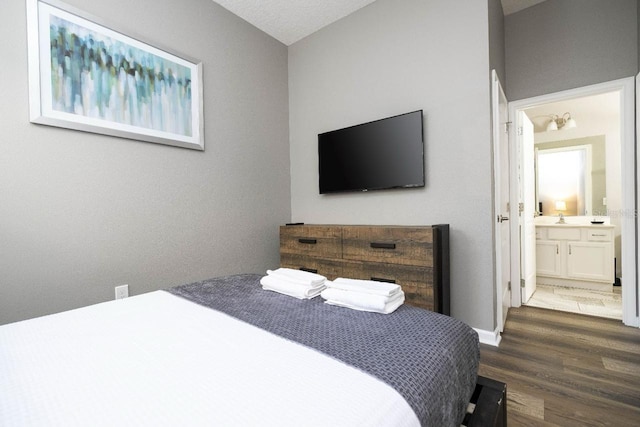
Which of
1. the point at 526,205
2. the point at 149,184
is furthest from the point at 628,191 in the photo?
the point at 149,184

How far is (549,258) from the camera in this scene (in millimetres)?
3904

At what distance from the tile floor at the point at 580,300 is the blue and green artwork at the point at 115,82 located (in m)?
3.93

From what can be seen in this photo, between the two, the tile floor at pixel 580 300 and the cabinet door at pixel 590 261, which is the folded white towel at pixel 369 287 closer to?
the tile floor at pixel 580 300

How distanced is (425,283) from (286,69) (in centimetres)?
280

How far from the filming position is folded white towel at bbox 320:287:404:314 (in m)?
1.13


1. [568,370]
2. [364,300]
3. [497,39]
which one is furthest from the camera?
[497,39]

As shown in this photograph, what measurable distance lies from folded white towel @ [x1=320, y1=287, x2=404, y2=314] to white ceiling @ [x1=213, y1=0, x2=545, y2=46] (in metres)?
2.72

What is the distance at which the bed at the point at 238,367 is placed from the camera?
59 cm

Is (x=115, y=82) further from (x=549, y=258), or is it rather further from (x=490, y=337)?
(x=549, y=258)

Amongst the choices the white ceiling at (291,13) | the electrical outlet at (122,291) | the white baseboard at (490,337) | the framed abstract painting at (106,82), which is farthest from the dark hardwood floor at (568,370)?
the white ceiling at (291,13)

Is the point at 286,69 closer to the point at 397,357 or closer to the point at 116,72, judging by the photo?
the point at 116,72

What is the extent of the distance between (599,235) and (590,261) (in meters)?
0.33

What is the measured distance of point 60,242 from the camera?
1.80 metres

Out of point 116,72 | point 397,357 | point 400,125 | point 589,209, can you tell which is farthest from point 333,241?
point 589,209
